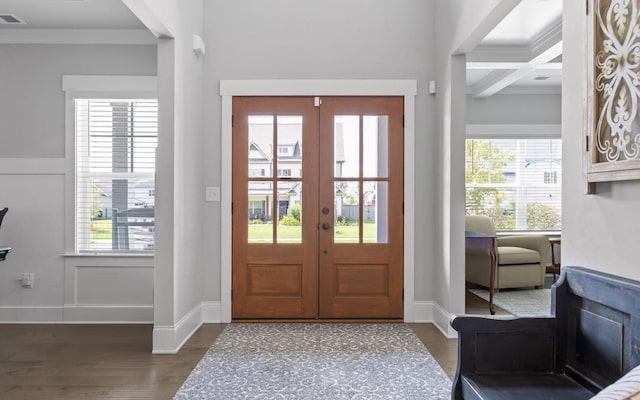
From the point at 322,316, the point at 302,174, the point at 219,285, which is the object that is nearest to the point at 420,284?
the point at 322,316

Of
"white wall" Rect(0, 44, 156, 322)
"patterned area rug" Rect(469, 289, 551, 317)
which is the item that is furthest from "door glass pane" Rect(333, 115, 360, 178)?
"patterned area rug" Rect(469, 289, 551, 317)

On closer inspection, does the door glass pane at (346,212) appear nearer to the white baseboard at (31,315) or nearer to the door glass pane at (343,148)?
the door glass pane at (343,148)

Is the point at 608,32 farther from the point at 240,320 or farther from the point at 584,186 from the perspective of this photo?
the point at 240,320

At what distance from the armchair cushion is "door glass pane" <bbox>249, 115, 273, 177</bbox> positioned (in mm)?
3088

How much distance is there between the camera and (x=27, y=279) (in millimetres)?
3951

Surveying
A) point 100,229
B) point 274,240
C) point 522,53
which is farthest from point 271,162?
point 522,53

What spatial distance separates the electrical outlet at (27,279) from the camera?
395 centimetres

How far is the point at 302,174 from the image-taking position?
4.04m

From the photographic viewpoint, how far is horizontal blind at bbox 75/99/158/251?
4031 mm

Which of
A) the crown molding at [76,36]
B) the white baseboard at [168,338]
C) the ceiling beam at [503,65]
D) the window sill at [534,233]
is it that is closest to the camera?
the white baseboard at [168,338]

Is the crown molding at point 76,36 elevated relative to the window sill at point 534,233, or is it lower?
elevated

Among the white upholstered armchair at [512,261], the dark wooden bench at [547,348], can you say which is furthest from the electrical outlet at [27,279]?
the white upholstered armchair at [512,261]

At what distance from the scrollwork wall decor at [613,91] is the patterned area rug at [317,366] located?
→ 159cm

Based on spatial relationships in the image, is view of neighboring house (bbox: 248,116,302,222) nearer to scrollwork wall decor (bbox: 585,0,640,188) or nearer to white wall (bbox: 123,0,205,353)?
white wall (bbox: 123,0,205,353)
